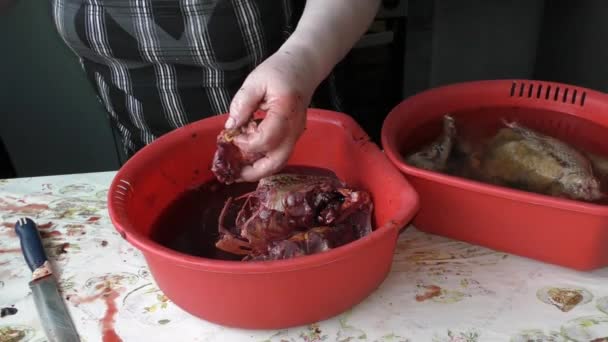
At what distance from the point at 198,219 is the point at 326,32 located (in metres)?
0.28

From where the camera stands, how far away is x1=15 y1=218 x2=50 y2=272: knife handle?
2.39 ft

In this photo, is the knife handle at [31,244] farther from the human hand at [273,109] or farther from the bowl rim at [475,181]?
the bowl rim at [475,181]

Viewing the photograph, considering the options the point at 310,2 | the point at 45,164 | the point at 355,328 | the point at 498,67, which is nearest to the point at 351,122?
the point at 310,2

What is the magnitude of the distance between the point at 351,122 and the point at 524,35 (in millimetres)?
1036

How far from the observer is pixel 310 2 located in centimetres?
78

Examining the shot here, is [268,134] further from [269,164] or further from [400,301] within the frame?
[400,301]

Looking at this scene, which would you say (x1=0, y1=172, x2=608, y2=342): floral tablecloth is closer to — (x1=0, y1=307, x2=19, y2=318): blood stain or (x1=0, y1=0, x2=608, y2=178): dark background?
(x1=0, y1=307, x2=19, y2=318): blood stain

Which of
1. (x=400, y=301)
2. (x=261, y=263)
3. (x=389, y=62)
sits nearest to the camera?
(x=261, y=263)

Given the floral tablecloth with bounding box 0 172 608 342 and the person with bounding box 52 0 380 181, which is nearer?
the floral tablecloth with bounding box 0 172 608 342

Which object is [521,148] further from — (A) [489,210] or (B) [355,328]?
(B) [355,328]

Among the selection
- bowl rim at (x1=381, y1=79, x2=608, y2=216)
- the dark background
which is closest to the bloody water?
bowl rim at (x1=381, y1=79, x2=608, y2=216)

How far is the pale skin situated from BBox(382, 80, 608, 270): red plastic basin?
120 mm

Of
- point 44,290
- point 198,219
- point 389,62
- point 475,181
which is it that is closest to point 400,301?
point 475,181

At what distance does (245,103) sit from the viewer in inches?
24.7
